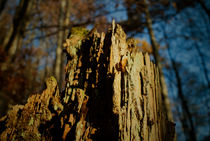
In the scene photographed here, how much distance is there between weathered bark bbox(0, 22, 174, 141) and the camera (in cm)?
106

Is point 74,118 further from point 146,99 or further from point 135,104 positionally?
point 146,99

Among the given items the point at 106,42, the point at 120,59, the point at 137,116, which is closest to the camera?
the point at 137,116

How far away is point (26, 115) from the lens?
4.00 feet

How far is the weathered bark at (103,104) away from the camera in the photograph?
3.49ft

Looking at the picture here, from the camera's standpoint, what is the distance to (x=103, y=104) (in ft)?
3.84

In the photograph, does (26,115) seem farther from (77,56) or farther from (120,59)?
(120,59)

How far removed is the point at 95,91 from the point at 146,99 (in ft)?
1.63

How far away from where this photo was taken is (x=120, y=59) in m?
1.22

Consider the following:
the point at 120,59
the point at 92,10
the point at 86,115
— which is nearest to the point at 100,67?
the point at 120,59

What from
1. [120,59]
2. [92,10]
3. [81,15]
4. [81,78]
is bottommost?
[81,78]

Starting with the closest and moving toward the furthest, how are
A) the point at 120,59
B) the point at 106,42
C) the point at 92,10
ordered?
1. the point at 120,59
2. the point at 106,42
3. the point at 92,10

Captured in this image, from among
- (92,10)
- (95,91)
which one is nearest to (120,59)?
(95,91)

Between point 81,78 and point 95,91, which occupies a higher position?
point 81,78

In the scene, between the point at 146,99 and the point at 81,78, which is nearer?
the point at 146,99
